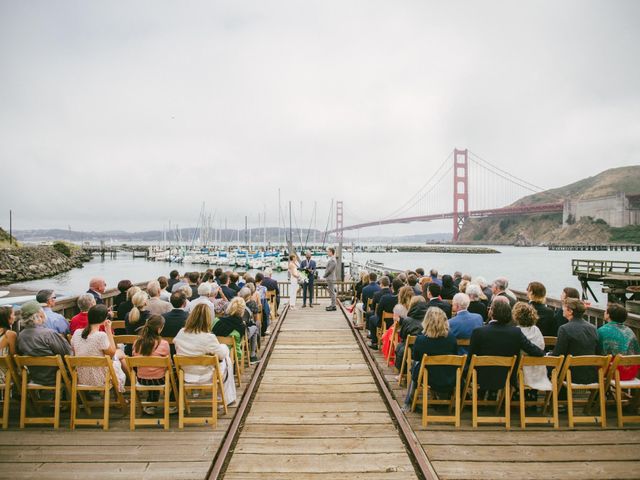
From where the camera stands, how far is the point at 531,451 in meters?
3.74

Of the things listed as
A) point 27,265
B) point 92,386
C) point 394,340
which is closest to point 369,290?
point 394,340

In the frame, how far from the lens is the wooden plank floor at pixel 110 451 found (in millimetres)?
3393

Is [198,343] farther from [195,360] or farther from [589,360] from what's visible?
[589,360]

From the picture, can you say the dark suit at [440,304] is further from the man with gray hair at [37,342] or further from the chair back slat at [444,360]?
the man with gray hair at [37,342]

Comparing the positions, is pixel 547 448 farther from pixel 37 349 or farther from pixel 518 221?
pixel 518 221

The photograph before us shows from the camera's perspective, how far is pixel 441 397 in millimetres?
4789

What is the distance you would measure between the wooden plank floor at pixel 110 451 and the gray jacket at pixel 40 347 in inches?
20.3

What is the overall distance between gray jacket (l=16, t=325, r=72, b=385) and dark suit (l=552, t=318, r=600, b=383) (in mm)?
5524

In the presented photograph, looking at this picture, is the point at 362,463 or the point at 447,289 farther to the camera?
the point at 447,289

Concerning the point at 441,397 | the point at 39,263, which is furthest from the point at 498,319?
the point at 39,263

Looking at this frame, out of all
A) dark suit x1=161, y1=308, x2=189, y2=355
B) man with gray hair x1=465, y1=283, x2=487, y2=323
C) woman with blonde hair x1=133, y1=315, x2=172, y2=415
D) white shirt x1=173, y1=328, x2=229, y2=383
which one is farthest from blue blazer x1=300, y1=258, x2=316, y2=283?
woman with blonde hair x1=133, y1=315, x2=172, y2=415

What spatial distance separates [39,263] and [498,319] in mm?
56138

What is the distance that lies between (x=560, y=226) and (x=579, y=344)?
11891cm

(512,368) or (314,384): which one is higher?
(512,368)
